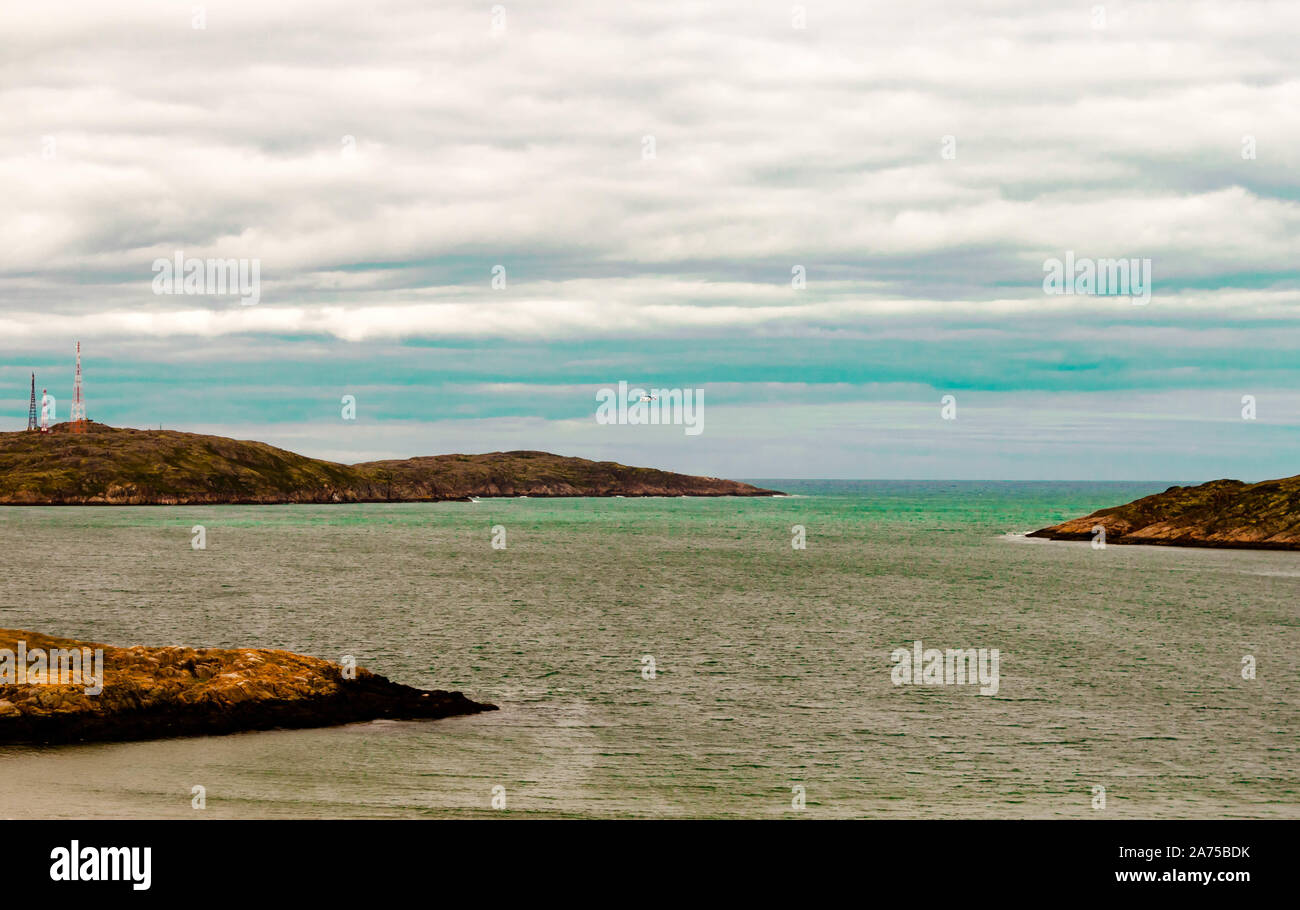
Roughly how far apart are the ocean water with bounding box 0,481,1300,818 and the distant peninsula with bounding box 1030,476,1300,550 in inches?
955

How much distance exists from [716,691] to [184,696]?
73.3 ft

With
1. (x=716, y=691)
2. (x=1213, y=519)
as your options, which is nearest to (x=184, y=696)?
(x=716, y=691)

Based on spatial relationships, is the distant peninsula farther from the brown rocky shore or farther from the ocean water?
the brown rocky shore

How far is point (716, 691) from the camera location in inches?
1973

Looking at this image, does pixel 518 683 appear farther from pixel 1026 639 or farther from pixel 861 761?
pixel 1026 639

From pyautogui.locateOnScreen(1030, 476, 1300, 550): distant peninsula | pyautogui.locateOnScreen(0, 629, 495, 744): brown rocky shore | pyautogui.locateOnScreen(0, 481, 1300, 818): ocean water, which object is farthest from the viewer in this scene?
pyautogui.locateOnScreen(1030, 476, 1300, 550): distant peninsula

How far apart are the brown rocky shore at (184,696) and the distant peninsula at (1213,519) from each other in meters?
131

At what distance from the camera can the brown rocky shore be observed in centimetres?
3631

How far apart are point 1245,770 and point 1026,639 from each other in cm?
3356

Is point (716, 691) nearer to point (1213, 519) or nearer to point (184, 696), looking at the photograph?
point (184, 696)

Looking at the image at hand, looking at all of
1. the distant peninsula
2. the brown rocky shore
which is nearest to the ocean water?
the brown rocky shore
